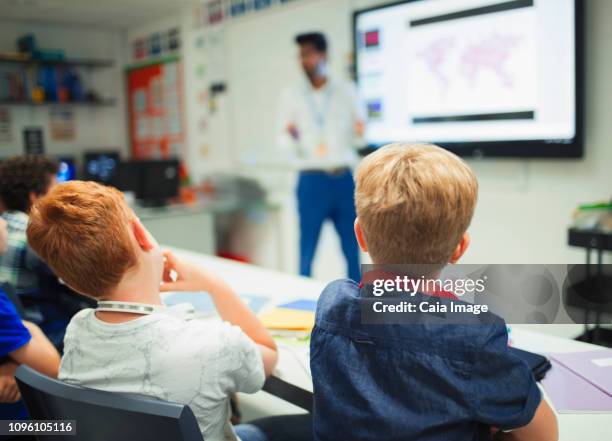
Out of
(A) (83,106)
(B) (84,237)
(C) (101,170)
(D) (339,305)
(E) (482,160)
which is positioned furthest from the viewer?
(A) (83,106)

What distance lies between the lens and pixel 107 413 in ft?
2.93

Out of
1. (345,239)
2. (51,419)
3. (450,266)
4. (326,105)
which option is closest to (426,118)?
(326,105)

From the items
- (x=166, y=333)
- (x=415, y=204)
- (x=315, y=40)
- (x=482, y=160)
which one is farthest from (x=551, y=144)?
(x=166, y=333)

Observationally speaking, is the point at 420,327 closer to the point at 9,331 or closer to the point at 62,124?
the point at 9,331

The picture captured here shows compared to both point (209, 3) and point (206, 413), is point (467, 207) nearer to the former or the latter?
point (206, 413)

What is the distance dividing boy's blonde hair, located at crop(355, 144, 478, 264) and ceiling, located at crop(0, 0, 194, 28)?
15.9 ft

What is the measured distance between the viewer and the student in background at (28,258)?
5.88 feet

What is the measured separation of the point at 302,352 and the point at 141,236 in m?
0.49

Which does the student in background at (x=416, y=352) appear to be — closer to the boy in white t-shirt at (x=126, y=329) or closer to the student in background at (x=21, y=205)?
the boy in white t-shirt at (x=126, y=329)

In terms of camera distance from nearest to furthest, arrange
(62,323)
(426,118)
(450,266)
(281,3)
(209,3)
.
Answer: (450,266) → (62,323) → (426,118) → (281,3) → (209,3)

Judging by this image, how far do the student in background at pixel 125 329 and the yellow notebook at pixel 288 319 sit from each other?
0.39 m

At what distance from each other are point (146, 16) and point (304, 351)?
529cm

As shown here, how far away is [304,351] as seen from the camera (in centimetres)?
140

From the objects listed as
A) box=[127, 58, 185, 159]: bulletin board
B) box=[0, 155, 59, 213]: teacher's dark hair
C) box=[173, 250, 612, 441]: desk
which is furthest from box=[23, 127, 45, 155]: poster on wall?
box=[0, 155, 59, 213]: teacher's dark hair
